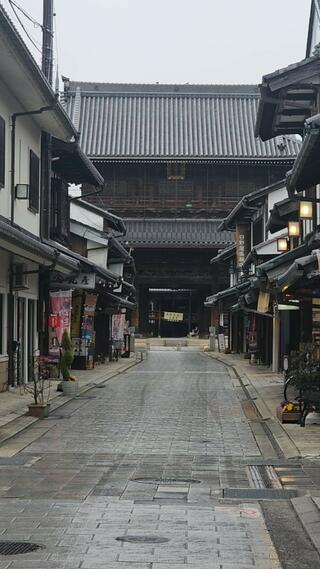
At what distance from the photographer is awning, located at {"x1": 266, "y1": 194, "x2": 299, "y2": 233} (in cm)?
2478

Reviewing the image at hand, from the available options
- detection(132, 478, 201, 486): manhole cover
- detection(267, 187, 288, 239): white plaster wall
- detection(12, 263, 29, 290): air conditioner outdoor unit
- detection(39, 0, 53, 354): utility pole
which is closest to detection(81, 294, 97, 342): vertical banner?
detection(39, 0, 53, 354): utility pole

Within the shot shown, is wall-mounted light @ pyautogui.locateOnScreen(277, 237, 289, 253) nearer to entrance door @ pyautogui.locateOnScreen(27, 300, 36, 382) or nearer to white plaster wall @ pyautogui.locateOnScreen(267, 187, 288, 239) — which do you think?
white plaster wall @ pyautogui.locateOnScreen(267, 187, 288, 239)

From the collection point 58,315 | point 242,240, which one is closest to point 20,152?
point 58,315

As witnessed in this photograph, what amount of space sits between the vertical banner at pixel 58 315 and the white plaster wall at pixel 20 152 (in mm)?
2610

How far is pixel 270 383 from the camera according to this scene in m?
25.8

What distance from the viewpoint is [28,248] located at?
1656 cm

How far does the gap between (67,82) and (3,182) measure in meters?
43.4

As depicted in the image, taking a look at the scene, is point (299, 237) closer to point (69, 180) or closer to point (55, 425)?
point (69, 180)

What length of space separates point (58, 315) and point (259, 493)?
15.9 m

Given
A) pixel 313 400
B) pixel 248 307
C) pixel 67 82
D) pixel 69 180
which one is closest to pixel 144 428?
pixel 313 400

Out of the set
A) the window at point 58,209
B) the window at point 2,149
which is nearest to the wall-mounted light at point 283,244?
the window at point 58,209

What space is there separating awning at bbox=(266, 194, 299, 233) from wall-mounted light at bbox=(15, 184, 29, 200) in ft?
26.3

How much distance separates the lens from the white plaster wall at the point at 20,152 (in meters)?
19.3

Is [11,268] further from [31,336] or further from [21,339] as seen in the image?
[31,336]
